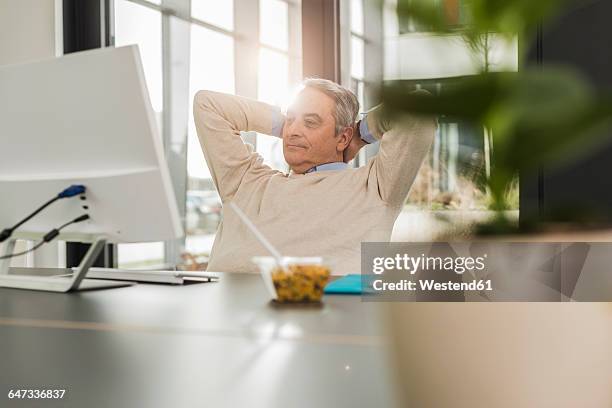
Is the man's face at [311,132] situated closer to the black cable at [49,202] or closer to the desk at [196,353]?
the black cable at [49,202]

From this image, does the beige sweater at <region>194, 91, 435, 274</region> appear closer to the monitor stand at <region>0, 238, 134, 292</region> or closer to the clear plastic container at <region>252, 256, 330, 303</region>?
the monitor stand at <region>0, 238, 134, 292</region>

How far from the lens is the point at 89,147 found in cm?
128

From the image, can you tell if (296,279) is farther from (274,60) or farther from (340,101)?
(274,60)

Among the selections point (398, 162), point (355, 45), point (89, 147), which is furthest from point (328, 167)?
point (355, 45)

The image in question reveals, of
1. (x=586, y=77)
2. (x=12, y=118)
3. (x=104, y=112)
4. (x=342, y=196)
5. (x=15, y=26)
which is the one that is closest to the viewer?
(x=586, y=77)

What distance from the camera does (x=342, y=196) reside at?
2.01 meters

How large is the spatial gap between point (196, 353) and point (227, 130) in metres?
1.42

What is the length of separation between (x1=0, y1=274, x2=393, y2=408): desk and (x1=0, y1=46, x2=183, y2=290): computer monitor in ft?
0.79

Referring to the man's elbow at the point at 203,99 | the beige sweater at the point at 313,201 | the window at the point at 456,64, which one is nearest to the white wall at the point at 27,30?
the man's elbow at the point at 203,99

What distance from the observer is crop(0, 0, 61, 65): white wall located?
3.03m

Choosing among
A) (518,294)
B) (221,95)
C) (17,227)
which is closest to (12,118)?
(17,227)

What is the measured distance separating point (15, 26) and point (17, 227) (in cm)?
209

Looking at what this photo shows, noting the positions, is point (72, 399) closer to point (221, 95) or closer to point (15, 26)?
point (221, 95)

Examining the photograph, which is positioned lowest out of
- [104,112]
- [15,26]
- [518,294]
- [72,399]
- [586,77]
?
[72,399]
